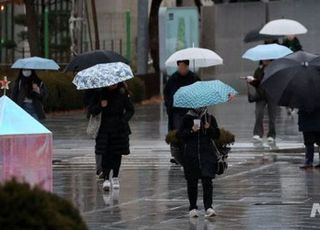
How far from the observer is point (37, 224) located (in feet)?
17.8

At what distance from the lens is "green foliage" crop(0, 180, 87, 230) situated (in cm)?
546

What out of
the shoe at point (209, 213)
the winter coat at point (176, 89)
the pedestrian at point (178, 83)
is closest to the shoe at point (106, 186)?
the pedestrian at point (178, 83)

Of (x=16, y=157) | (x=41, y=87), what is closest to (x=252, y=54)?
(x=41, y=87)

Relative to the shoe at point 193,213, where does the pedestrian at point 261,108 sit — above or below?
Result: below

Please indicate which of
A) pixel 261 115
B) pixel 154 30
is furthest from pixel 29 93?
pixel 154 30

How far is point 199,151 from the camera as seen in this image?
1167 centimetres

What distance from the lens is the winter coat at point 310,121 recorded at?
16.4 m

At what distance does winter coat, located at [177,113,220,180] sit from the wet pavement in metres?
0.53

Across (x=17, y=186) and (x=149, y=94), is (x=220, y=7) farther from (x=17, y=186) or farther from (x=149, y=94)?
(x=17, y=186)

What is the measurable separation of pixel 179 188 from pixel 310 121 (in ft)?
9.40

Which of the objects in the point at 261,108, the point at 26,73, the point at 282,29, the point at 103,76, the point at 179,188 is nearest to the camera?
the point at 103,76

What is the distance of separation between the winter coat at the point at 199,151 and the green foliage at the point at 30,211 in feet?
19.4

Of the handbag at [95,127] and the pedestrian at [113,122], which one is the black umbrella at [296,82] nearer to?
the pedestrian at [113,122]

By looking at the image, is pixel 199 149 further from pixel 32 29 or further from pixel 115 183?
pixel 32 29
